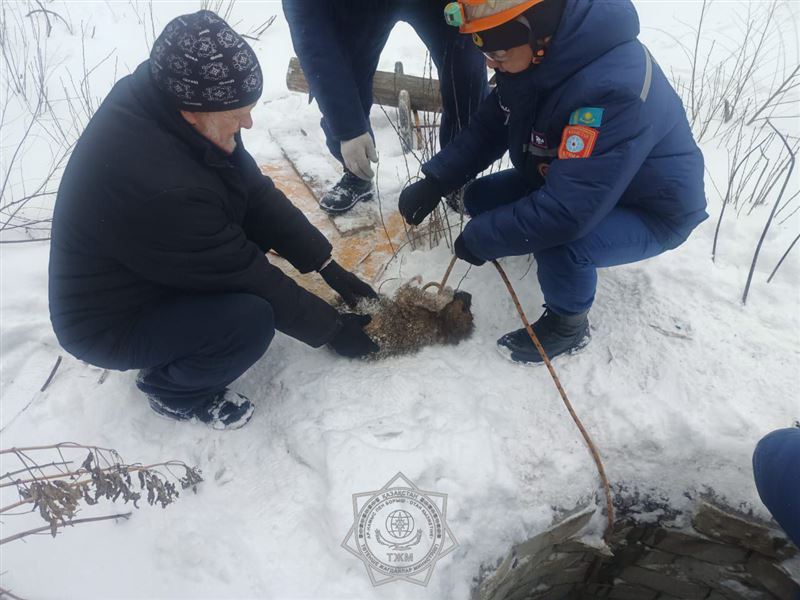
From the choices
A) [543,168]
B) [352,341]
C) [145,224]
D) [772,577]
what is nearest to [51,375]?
[145,224]

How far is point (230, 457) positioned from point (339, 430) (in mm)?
393

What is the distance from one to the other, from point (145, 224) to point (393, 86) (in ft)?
7.77

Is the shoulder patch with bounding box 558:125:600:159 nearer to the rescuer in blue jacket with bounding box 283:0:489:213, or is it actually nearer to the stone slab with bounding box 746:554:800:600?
the rescuer in blue jacket with bounding box 283:0:489:213

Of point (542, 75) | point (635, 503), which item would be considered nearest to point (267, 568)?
point (635, 503)

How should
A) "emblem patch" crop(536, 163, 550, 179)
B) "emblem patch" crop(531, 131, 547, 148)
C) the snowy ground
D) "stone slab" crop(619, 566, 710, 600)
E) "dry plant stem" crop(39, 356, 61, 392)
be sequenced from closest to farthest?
the snowy ground → "emblem patch" crop(531, 131, 547, 148) → "emblem patch" crop(536, 163, 550, 179) → "dry plant stem" crop(39, 356, 61, 392) → "stone slab" crop(619, 566, 710, 600)

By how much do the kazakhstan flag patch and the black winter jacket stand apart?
1.03m

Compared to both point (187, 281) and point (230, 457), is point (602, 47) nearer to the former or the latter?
point (187, 281)

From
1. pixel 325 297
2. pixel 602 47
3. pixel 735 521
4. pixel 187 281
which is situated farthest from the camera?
pixel 325 297

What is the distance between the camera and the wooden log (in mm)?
3289

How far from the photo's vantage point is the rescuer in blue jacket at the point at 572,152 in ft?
4.73

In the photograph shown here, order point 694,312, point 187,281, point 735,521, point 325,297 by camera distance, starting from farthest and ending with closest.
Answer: point 325,297 → point 694,312 → point 735,521 → point 187,281

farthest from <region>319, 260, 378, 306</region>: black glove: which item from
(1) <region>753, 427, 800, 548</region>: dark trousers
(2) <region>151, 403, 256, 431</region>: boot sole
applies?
(1) <region>753, 427, 800, 548</region>: dark trousers

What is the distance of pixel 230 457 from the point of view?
1827 mm

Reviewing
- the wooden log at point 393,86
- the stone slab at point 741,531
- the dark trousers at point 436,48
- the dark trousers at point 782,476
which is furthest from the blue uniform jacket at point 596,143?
the wooden log at point 393,86
